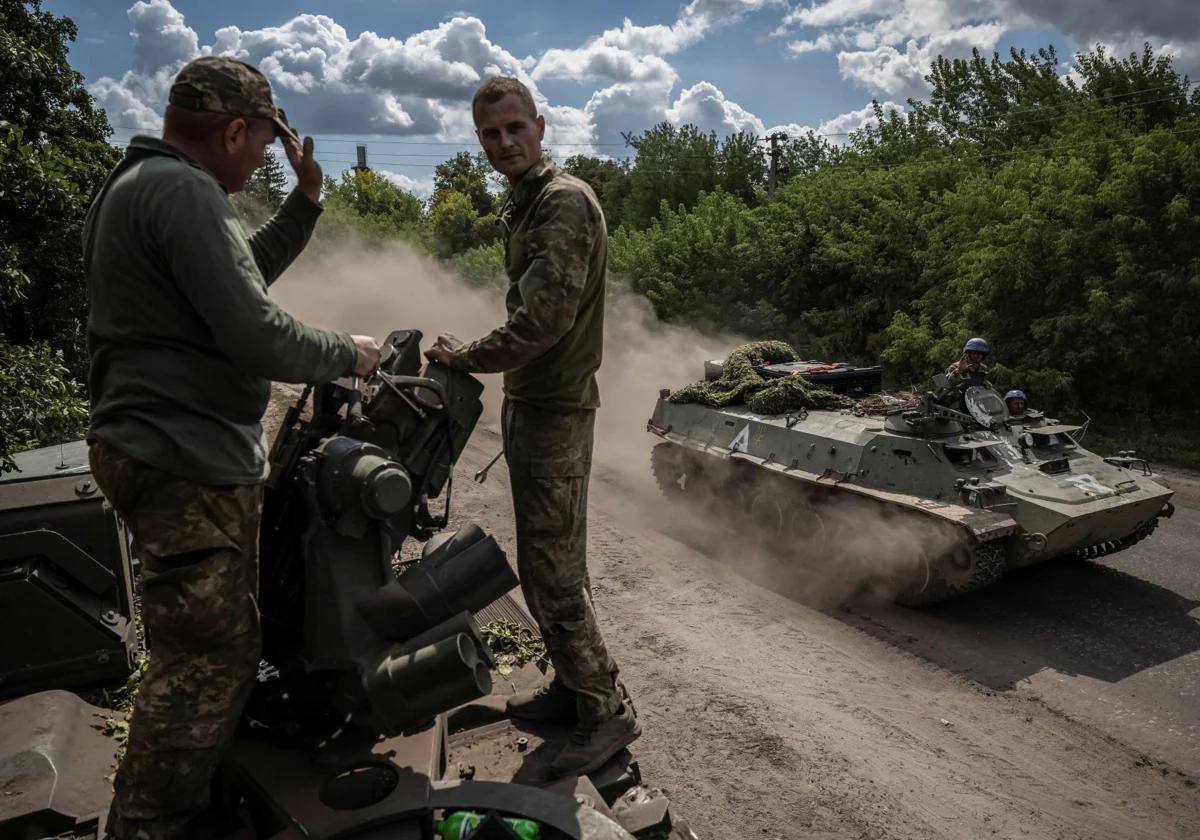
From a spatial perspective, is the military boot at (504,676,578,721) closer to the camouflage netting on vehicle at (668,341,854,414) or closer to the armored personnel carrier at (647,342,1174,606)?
the armored personnel carrier at (647,342,1174,606)

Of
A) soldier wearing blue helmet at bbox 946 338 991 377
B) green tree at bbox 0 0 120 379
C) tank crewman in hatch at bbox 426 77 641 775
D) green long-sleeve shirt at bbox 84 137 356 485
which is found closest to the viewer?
green long-sleeve shirt at bbox 84 137 356 485

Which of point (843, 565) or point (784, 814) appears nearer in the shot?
point (784, 814)

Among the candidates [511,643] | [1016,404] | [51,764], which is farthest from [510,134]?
[1016,404]

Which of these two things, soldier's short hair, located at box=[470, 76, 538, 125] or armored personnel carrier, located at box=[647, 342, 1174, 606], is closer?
soldier's short hair, located at box=[470, 76, 538, 125]

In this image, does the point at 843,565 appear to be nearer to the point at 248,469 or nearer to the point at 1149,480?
the point at 1149,480

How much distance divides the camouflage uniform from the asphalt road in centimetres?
360

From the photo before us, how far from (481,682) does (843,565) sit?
629 centimetres

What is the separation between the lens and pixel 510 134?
344 cm

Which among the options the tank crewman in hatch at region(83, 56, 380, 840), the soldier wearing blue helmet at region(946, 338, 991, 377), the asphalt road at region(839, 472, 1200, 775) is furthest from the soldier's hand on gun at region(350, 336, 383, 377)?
the soldier wearing blue helmet at region(946, 338, 991, 377)

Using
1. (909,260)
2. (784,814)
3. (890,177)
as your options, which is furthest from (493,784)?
(890,177)

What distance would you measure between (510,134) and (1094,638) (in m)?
5.77

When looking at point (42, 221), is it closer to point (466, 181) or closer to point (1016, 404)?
point (1016, 404)

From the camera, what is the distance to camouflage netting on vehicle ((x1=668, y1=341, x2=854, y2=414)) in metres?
9.66

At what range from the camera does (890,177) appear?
20516 millimetres
